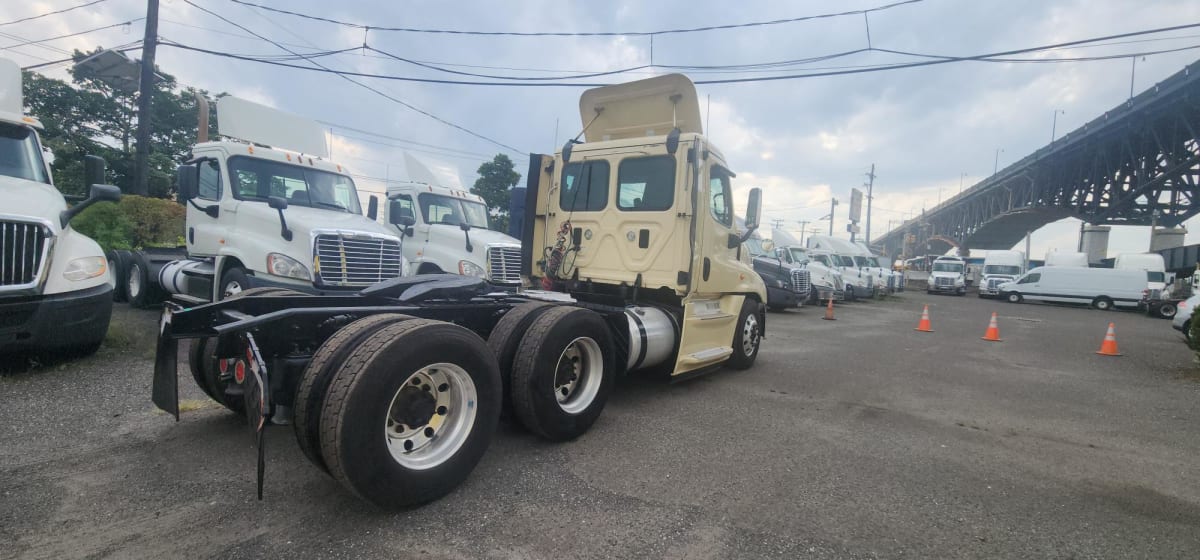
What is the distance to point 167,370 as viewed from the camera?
2.95 metres

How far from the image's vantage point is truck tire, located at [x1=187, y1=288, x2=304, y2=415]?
3.55 meters

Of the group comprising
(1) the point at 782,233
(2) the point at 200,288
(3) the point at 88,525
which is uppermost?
(1) the point at 782,233

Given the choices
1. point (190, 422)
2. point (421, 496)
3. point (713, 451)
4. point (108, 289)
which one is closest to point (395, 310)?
point (421, 496)

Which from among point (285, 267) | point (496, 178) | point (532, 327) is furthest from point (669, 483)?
point (496, 178)

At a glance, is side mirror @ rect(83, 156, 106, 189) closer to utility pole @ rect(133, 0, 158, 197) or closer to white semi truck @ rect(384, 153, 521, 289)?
white semi truck @ rect(384, 153, 521, 289)

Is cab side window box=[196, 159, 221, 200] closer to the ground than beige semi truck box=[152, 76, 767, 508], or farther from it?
farther from it

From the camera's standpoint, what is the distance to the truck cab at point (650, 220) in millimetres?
5359

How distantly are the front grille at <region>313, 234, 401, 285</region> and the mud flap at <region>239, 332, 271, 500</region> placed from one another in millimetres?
4441

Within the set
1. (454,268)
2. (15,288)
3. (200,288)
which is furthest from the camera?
(454,268)

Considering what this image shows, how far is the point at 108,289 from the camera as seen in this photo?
5.23 metres

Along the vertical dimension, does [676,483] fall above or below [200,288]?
below

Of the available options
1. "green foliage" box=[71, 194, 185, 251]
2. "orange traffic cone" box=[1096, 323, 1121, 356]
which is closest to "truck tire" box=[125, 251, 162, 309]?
"green foliage" box=[71, 194, 185, 251]

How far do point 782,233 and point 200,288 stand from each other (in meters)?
21.1

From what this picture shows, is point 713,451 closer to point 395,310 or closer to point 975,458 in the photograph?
point 975,458
